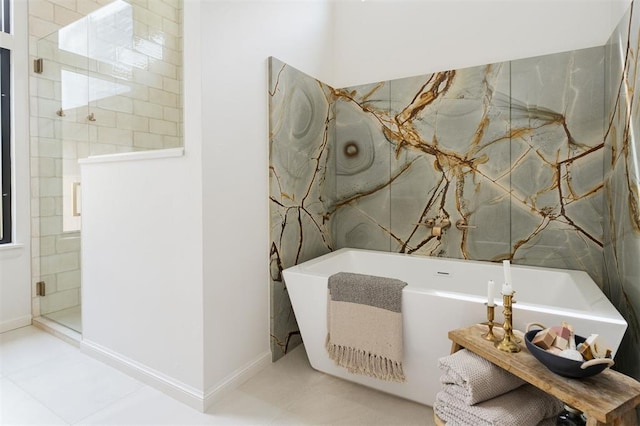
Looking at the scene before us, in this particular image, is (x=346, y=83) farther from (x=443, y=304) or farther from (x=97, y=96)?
(x=443, y=304)

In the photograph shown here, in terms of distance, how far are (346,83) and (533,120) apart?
1.48 metres

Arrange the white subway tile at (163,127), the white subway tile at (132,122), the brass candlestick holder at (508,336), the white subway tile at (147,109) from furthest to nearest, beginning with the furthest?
the white subway tile at (132,122) → the white subway tile at (147,109) → the white subway tile at (163,127) → the brass candlestick holder at (508,336)

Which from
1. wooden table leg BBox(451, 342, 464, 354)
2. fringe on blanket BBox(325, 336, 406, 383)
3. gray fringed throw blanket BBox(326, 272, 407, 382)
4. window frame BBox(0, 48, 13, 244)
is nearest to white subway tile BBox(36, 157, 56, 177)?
window frame BBox(0, 48, 13, 244)

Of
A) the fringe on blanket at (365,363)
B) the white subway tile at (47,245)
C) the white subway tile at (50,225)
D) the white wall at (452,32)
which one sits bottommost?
the fringe on blanket at (365,363)

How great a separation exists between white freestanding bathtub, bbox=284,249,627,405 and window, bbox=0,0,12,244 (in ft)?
8.10

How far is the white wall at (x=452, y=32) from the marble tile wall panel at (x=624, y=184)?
0.26 meters

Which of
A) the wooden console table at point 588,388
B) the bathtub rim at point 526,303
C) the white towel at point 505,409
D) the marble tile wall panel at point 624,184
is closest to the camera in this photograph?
the wooden console table at point 588,388

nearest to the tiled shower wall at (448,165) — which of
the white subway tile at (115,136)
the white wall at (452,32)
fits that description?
the white wall at (452,32)

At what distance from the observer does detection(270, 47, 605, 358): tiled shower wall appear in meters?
2.31

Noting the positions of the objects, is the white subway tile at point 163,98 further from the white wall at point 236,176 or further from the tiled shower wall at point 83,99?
the white wall at point 236,176

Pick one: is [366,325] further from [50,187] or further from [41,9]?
[41,9]

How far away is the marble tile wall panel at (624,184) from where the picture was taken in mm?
1646

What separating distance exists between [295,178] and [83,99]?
1.69 metres

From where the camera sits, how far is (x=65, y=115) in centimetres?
284
